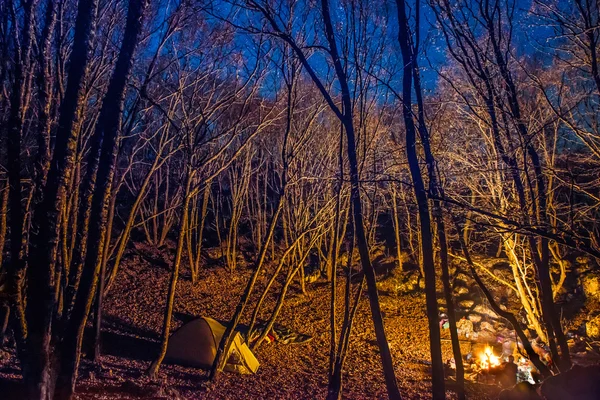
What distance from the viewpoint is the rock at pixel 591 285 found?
1482cm

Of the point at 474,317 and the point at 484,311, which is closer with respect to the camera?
the point at 474,317

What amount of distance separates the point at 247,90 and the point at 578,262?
1365cm

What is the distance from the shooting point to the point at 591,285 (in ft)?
49.2

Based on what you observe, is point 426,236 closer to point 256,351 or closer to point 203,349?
point 203,349

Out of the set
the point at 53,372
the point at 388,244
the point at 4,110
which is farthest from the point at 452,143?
the point at 388,244

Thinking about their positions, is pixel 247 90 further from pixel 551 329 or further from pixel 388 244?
pixel 388 244

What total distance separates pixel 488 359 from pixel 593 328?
450 centimetres

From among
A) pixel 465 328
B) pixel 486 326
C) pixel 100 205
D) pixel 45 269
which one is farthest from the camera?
pixel 486 326

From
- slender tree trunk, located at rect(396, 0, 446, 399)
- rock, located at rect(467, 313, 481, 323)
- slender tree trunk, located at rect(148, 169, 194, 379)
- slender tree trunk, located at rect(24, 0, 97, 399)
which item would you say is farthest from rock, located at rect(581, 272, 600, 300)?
slender tree trunk, located at rect(24, 0, 97, 399)

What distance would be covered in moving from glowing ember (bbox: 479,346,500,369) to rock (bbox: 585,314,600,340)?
3.90 m

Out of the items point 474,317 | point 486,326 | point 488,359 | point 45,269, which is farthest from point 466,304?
point 45,269

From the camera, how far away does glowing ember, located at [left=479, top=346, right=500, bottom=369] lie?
446 inches

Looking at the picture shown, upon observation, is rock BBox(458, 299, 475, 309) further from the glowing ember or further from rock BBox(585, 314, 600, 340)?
the glowing ember

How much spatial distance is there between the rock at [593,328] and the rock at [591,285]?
1.37 m
